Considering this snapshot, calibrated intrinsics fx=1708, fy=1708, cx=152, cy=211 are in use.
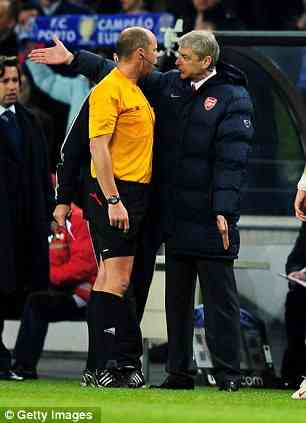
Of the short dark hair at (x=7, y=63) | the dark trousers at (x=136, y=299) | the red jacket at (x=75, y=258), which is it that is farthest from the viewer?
the red jacket at (x=75, y=258)

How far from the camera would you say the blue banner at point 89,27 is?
14297 millimetres

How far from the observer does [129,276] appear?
10.3 meters

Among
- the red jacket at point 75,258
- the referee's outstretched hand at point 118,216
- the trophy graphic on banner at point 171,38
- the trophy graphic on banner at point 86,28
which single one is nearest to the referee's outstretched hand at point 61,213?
the referee's outstretched hand at point 118,216

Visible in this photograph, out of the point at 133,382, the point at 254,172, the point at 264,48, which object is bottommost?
the point at 133,382

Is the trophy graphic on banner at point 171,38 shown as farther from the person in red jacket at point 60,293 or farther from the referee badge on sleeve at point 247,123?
the referee badge on sleeve at point 247,123

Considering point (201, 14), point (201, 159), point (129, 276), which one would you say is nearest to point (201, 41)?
point (201, 159)

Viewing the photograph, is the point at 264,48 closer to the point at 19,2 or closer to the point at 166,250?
the point at 166,250

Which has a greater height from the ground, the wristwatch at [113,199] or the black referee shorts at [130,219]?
the wristwatch at [113,199]

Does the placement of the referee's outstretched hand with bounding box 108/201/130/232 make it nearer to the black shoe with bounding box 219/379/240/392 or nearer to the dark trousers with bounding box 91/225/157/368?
the dark trousers with bounding box 91/225/157/368

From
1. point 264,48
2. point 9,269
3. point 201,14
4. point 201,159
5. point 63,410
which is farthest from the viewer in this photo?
point 201,14

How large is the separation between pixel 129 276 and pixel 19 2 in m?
5.85

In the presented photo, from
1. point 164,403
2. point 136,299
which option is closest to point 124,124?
point 136,299

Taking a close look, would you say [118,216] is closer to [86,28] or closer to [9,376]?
[9,376]

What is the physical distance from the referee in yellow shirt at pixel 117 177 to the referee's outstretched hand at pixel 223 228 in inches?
20.3
